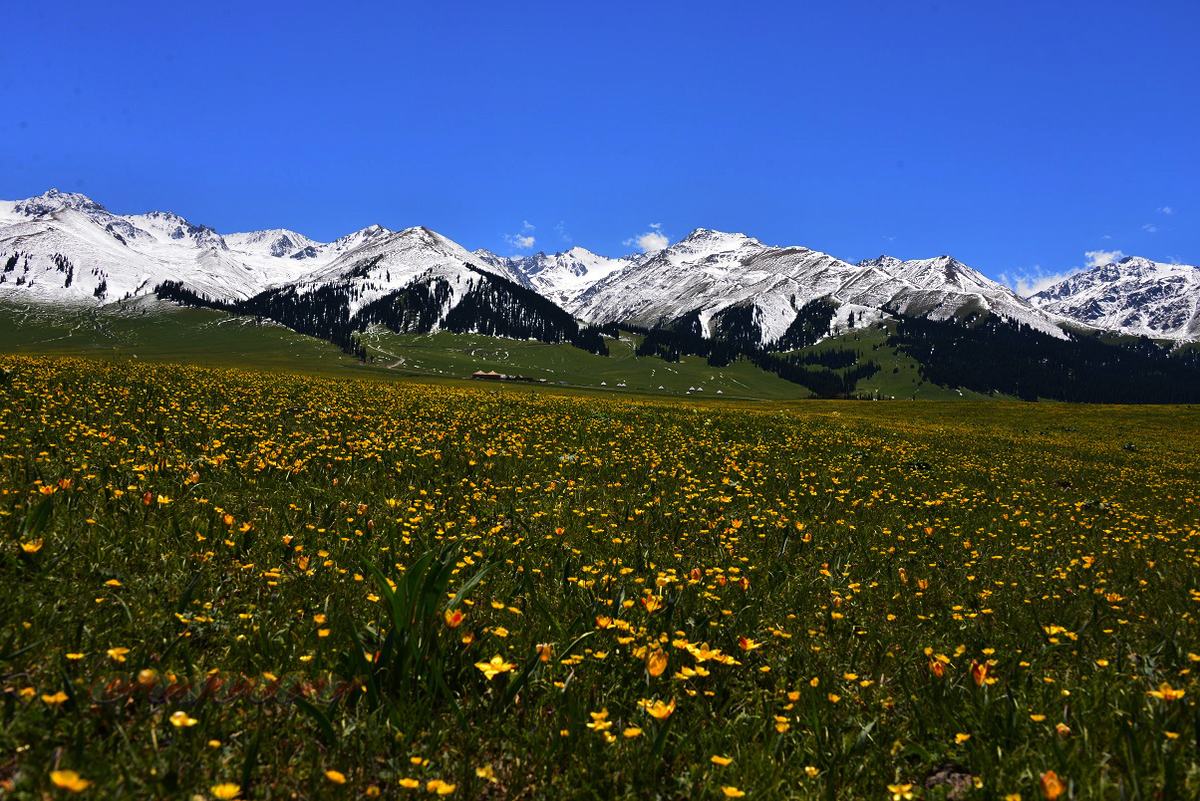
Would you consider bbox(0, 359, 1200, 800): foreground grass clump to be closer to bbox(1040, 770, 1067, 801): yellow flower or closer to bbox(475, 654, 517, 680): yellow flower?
bbox(1040, 770, 1067, 801): yellow flower

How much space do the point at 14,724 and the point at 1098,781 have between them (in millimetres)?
5643

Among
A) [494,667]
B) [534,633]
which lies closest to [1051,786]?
[494,667]

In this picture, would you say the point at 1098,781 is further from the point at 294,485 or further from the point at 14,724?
the point at 294,485

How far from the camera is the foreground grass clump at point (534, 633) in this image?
3318 millimetres

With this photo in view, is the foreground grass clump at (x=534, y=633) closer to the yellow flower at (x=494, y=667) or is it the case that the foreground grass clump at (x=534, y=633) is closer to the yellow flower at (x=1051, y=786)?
the yellow flower at (x=1051, y=786)

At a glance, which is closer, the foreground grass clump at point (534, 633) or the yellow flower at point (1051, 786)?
the yellow flower at point (1051, 786)

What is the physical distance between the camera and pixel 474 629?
4.67 metres

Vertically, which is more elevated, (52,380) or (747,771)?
(52,380)

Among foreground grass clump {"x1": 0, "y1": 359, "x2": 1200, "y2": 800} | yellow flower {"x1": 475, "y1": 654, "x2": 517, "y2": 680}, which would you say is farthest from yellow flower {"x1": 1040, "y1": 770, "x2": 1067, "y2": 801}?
yellow flower {"x1": 475, "y1": 654, "x2": 517, "y2": 680}

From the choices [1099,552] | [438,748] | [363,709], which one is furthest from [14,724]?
[1099,552]

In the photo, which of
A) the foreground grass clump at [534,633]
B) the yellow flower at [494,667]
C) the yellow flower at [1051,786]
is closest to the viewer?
the yellow flower at [1051,786]

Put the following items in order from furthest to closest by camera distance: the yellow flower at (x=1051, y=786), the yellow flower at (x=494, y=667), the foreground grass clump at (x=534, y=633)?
the yellow flower at (x=494, y=667) → the foreground grass clump at (x=534, y=633) → the yellow flower at (x=1051, y=786)

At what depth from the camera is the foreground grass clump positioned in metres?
3.32

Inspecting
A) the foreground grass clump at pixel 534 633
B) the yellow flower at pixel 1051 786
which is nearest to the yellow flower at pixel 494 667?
the foreground grass clump at pixel 534 633
